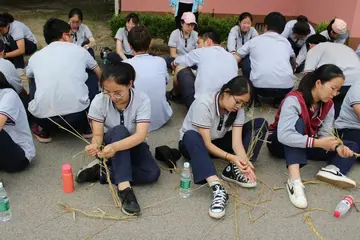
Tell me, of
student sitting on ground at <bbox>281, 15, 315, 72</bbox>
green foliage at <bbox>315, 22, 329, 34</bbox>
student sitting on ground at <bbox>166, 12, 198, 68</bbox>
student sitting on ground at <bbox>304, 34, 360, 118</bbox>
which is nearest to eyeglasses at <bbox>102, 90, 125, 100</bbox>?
student sitting on ground at <bbox>304, 34, 360, 118</bbox>

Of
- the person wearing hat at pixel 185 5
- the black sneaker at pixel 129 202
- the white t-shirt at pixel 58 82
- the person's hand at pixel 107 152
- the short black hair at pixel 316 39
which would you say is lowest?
the black sneaker at pixel 129 202

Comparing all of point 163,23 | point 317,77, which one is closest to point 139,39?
point 317,77

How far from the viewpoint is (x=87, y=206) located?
273 cm

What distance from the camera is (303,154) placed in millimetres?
2969

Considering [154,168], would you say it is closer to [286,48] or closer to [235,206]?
[235,206]

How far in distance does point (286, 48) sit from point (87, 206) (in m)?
2.82

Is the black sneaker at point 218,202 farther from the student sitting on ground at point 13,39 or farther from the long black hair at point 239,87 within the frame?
the student sitting on ground at point 13,39

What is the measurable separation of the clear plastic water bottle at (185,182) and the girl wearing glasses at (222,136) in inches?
2.6

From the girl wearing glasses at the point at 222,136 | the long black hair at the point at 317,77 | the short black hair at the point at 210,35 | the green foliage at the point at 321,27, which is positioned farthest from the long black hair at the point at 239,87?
the green foliage at the point at 321,27

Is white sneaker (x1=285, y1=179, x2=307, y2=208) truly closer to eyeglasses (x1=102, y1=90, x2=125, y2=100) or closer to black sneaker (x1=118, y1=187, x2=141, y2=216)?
black sneaker (x1=118, y1=187, x2=141, y2=216)

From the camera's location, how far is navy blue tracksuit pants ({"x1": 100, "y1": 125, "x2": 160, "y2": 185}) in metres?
2.72

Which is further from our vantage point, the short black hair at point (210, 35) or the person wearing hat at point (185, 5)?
the person wearing hat at point (185, 5)

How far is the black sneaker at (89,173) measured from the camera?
2.93m

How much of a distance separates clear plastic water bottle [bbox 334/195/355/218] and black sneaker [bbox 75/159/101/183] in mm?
1731
